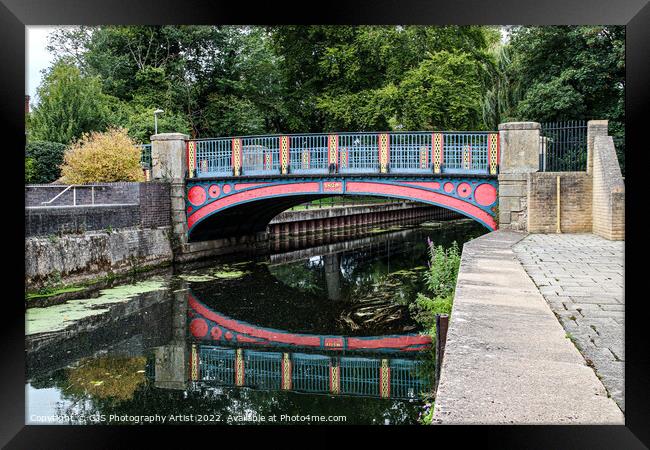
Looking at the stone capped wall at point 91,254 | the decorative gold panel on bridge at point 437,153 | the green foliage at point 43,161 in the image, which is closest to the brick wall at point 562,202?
the decorative gold panel on bridge at point 437,153

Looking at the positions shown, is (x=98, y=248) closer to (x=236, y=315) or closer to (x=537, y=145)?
(x=236, y=315)

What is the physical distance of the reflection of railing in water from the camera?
6.75 m

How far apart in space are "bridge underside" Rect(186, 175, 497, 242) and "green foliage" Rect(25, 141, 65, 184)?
441 centimetres

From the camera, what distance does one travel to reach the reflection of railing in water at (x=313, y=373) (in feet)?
22.1

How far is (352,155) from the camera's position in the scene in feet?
47.7

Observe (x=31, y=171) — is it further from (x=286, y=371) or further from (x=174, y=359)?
(x=286, y=371)

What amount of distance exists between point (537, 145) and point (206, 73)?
18.3 metres

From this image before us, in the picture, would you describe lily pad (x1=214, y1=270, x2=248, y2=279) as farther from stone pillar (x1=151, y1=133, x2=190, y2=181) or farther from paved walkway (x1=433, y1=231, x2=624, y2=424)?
paved walkway (x1=433, y1=231, x2=624, y2=424)

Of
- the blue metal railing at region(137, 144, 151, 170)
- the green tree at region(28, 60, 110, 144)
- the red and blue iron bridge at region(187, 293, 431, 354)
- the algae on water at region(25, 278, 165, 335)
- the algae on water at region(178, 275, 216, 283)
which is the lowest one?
the red and blue iron bridge at region(187, 293, 431, 354)

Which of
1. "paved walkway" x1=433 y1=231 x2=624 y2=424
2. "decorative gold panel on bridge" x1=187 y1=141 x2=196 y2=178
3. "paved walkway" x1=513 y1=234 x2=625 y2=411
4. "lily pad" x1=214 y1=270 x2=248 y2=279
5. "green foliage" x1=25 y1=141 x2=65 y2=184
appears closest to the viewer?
"paved walkway" x1=433 y1=231 x2=624 y2=424

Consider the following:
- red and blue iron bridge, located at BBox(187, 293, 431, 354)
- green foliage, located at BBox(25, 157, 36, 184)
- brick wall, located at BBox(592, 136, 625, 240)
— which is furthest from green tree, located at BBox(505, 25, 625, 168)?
green foliage, located at BBox(25, 157, 36, 184)

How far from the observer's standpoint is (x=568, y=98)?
665 inches

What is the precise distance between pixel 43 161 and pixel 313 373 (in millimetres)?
13230
